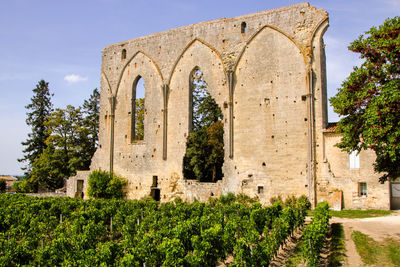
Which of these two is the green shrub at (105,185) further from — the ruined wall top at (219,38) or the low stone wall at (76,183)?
the ruined wall top at (219,38)

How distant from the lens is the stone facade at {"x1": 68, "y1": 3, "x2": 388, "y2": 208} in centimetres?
1780

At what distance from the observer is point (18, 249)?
959 cm

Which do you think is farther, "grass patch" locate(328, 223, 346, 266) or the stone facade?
the stone facade

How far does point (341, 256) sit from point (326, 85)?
35.7ft

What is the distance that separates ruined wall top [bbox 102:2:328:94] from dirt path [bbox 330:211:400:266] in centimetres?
895

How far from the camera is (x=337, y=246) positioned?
1079 cm

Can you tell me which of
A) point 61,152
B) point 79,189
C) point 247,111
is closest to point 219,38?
point 247,111

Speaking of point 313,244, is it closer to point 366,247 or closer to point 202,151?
point 366,247

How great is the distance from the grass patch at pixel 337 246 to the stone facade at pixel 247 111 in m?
4.58

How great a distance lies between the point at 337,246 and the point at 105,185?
16898 mm

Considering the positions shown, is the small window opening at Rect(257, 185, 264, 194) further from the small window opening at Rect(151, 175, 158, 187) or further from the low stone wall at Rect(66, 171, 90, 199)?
the low stone wall at Rect(66, 171, 90, 199)

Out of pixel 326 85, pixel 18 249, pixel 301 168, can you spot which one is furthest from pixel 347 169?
pixel 18 249

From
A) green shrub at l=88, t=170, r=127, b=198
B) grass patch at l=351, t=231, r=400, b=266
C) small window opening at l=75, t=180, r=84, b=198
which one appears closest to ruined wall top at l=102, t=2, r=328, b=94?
green shrub at l=88, t=170, r=127, b=198

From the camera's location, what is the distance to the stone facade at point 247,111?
17.8m
